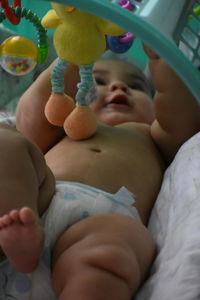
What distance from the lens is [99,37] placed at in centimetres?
66

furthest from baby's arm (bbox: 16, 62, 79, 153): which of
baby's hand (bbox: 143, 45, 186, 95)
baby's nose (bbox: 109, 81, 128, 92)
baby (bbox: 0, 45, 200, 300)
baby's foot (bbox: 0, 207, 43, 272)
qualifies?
baby's foot (bbox: 0, 207, 43, 272)

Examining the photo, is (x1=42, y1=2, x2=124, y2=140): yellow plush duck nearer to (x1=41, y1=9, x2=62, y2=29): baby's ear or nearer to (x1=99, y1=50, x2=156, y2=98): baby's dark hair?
(x1=41, y1=9, x2=62, y2=29): baby's ear

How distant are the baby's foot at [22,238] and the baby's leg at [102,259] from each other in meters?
0.04

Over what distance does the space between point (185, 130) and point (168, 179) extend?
148 millimetres

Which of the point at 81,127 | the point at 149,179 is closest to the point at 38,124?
the point at 81,127

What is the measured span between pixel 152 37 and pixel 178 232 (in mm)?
261

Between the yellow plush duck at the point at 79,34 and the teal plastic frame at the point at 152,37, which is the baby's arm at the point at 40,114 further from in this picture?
the teal plastic frame at the point at 152,37

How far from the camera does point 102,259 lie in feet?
1.81

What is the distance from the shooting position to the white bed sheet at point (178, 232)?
0.51m

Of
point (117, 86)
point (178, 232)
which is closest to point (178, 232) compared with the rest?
point (178, 232)

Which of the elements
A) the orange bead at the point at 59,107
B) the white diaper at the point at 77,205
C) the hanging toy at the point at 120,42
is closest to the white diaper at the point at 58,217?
the white diaper at the point at 77,205

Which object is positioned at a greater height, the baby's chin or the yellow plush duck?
the yellow plush duck

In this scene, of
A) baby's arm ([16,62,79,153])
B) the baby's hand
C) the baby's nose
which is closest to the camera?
the baby's hand

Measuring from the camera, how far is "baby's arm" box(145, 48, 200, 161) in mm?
897
